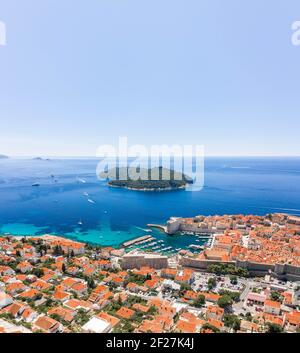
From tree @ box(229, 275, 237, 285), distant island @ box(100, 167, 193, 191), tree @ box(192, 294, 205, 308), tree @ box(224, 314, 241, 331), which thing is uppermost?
distant island @ box(100, 167, 193, 191)

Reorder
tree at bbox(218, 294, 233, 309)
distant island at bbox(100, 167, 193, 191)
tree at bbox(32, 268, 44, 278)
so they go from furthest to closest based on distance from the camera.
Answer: distant island at bbox(100, 167, 193, 191), tree at bbox(32, 268, 44, 278), tree at bbox(218, 294, 233, 309)

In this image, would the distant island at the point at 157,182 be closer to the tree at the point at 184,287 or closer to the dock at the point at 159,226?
the dock at the point at 159,226

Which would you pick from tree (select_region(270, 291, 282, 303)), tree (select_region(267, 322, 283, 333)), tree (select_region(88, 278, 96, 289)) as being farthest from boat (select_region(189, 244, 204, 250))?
tree (select_region(267, 322, 283, 333))

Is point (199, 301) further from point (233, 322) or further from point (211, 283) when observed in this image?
point (211, 283)

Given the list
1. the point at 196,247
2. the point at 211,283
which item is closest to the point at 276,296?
the point at 211,283

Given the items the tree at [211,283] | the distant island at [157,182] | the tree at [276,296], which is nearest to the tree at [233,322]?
the tree at [276,296]

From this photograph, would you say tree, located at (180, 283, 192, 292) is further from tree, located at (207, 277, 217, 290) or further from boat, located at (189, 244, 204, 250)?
boat, located at (189, 244, 204, 250)
